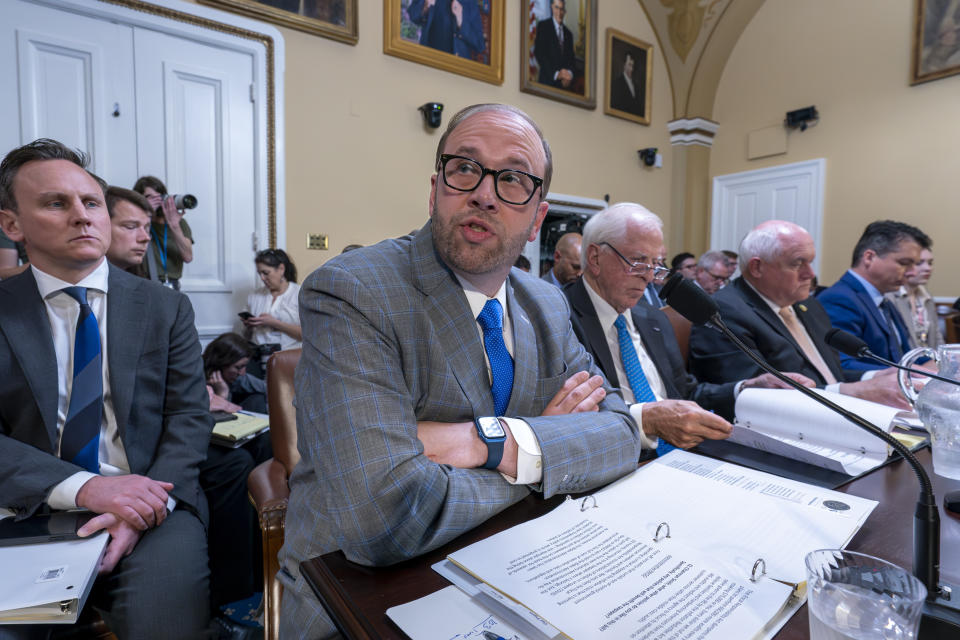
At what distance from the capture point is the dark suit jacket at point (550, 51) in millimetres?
5770

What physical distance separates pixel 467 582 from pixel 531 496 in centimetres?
31

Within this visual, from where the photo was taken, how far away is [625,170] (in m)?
6.73

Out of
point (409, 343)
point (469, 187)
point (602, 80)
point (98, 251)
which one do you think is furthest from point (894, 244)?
point (602, 80)

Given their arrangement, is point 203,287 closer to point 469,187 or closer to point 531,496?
point 469,187

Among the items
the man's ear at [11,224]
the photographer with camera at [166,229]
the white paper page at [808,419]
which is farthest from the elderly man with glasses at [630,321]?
the photographer with camera at [166,229]

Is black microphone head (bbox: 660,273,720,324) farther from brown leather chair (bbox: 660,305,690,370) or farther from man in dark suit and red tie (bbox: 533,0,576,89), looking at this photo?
man in dark suit and red tie (bbox: 533,0,576,89)

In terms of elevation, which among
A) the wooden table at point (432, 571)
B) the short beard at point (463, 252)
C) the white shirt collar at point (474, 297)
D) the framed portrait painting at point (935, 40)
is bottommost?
the wooden table at point (432, 571)

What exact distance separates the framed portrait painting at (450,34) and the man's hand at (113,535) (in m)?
4.61

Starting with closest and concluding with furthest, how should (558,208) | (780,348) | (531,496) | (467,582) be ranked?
1. (467,582)
2. (531,496)
3. (780,348)
4. (558,208)

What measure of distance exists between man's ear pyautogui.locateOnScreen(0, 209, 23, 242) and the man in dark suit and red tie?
5258mm

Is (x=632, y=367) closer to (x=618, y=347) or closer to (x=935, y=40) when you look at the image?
(x=618, y=347)

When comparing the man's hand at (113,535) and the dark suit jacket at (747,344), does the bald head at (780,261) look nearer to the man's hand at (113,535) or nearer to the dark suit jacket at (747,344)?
the dark suit jacket at (747,344)

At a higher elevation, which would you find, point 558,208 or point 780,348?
point 558,208

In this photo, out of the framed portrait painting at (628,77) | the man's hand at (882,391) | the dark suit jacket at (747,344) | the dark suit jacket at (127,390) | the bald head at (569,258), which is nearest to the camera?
the dark suit jacket at (127,390)
